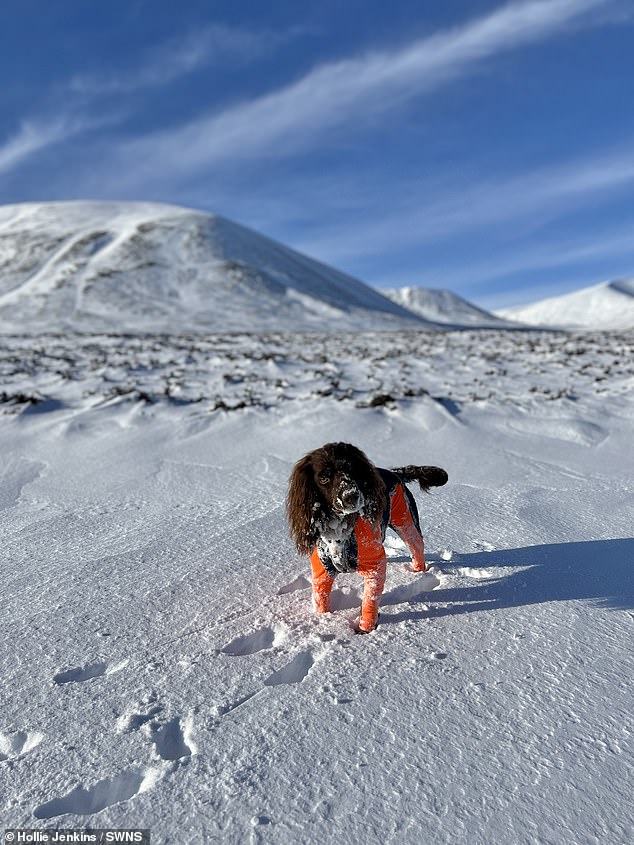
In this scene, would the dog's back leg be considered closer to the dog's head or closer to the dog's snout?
the dog's head

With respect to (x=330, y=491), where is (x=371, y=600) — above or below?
below

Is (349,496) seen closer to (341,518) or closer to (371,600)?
(341,518)

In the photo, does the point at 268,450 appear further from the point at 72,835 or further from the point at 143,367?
the point at 143,367

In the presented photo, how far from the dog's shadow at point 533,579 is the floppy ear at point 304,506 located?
0.47 metres

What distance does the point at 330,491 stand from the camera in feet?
7.03

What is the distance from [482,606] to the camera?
2336 millimetres

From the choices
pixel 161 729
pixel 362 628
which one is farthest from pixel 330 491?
pixel 161 729

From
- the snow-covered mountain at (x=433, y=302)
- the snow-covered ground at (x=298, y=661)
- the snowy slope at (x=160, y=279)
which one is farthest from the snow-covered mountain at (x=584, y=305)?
the snow-covered ground at (x=298, y=661)

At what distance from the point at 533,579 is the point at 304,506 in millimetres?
1174

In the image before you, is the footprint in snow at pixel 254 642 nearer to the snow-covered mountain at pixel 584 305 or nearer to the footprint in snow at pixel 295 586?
the footprint in snow at pixel 295 586

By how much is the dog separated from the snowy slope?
2945 cm

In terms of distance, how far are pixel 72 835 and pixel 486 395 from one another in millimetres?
6930

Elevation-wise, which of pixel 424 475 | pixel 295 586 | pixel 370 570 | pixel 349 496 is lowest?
pixel 295 586

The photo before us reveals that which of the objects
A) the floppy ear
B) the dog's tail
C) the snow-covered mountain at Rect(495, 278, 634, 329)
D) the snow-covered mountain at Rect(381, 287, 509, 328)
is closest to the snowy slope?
the dog's tail
